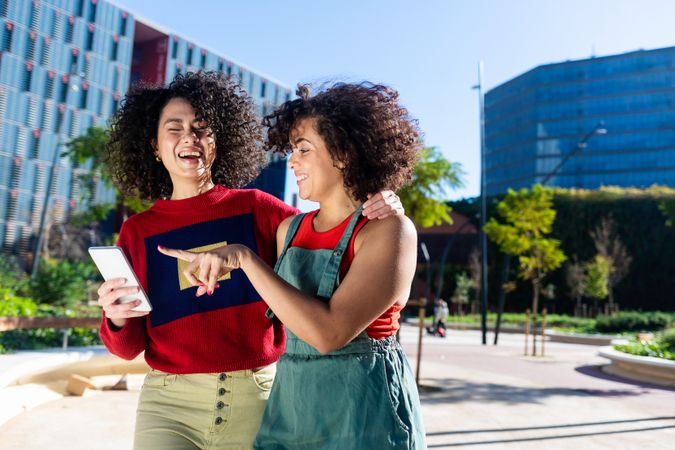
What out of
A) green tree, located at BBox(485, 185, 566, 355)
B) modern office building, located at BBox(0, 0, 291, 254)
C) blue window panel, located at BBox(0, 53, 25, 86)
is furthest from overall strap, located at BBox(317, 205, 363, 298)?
blue window panel, located at BBox(0, 53, 25, 86)

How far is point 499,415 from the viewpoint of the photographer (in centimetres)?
742

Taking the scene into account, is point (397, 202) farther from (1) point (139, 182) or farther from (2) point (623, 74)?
(2) point (623, 74)

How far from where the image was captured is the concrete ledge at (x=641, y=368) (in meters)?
11.5

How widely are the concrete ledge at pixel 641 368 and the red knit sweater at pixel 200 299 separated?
11.1 m

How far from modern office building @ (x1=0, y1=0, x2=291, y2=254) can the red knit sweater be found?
1742 inches

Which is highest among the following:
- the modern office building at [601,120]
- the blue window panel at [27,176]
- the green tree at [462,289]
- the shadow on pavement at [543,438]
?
the modern office building at [601,120]

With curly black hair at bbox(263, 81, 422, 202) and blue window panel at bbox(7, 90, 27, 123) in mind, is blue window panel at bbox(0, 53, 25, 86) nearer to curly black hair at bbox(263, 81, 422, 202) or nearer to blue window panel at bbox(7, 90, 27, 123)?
blue window panel at bbox(7, 90, 27, 123)

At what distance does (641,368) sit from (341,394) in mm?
12367

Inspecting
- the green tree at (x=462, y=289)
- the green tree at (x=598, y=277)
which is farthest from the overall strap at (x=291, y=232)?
the green tree at (x=462, y=289)

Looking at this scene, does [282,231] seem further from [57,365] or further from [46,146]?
[46,146]

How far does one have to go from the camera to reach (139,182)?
2719mm

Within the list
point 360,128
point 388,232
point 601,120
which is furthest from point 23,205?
point 601,120

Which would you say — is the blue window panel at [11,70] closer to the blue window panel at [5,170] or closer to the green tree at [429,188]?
the blue window panel at [5,170]

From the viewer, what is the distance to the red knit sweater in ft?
7.13
